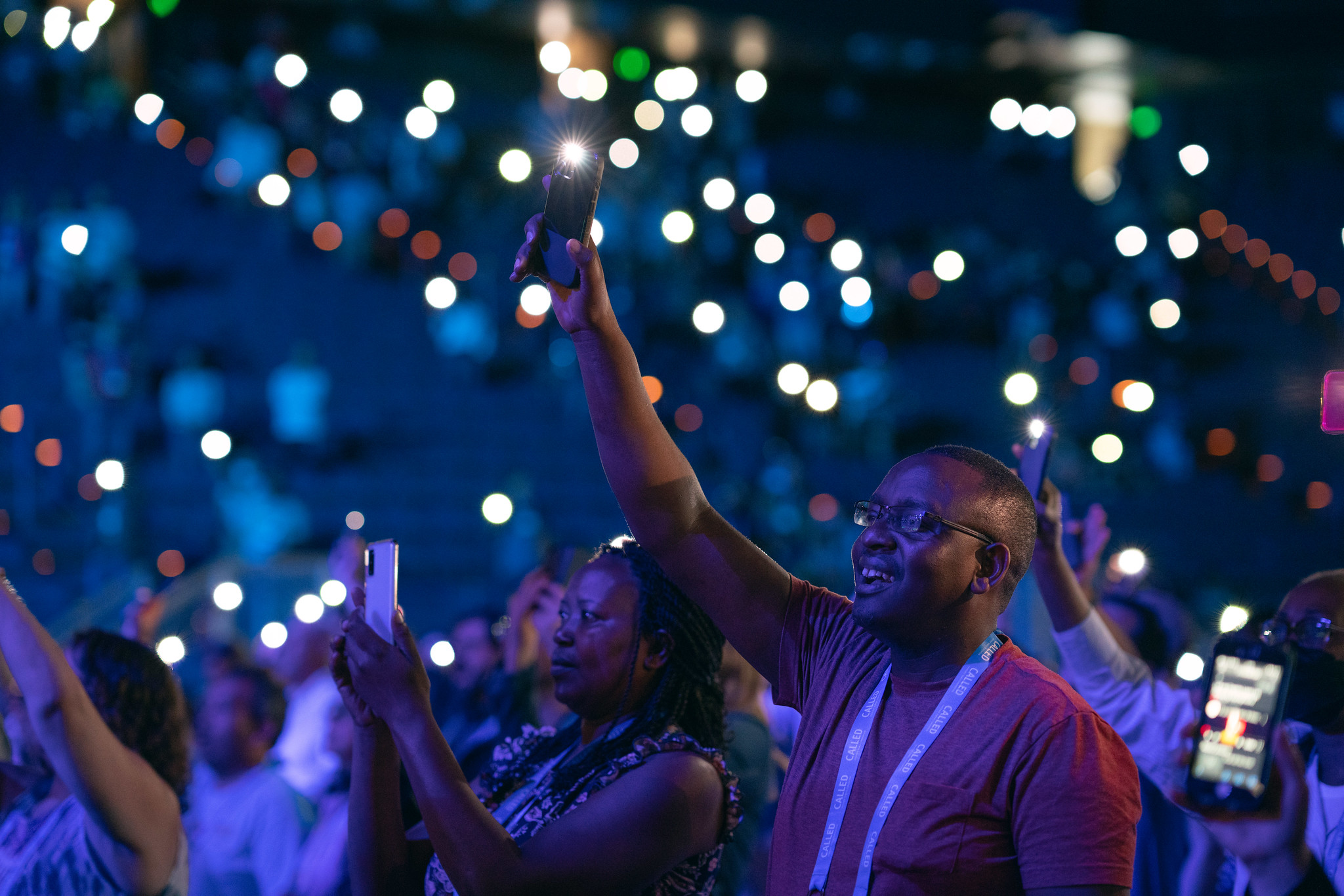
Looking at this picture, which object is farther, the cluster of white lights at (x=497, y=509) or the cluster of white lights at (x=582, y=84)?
the cluster of white lights at (x=582, y=84)

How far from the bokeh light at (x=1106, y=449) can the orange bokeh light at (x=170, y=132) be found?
8667 millimetres

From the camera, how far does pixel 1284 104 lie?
591 inches

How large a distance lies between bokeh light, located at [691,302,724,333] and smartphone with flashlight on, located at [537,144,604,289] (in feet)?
29.4

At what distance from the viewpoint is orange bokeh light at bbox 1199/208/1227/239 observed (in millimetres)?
13336

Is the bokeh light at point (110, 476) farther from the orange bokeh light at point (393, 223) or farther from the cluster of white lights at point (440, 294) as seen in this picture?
the orange bokeh light at point (393, 223)

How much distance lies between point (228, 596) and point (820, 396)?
528 cm

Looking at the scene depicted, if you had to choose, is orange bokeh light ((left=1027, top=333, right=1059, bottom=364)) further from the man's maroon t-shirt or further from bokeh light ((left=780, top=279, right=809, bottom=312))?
the man's maroon t-shirt

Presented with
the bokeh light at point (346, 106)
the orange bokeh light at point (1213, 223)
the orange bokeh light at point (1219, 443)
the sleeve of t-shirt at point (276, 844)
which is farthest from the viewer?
the orange bokeh light at point (1213, 223)

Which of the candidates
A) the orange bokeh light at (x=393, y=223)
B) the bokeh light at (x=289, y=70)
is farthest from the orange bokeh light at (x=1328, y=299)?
the bokeh light at (x=289, y=70)

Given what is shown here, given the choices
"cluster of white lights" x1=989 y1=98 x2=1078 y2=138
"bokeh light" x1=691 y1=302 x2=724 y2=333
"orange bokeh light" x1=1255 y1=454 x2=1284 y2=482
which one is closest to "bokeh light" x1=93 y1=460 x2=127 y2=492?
"bokeh light" x1=691 y1=302 x2=724 y2=333

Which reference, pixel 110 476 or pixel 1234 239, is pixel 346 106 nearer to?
pixel 110 476

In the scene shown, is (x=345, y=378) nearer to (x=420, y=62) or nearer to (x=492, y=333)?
(x=492, y=333)

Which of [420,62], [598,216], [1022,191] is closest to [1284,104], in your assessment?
[1022,191]

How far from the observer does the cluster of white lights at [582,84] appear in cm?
1346
